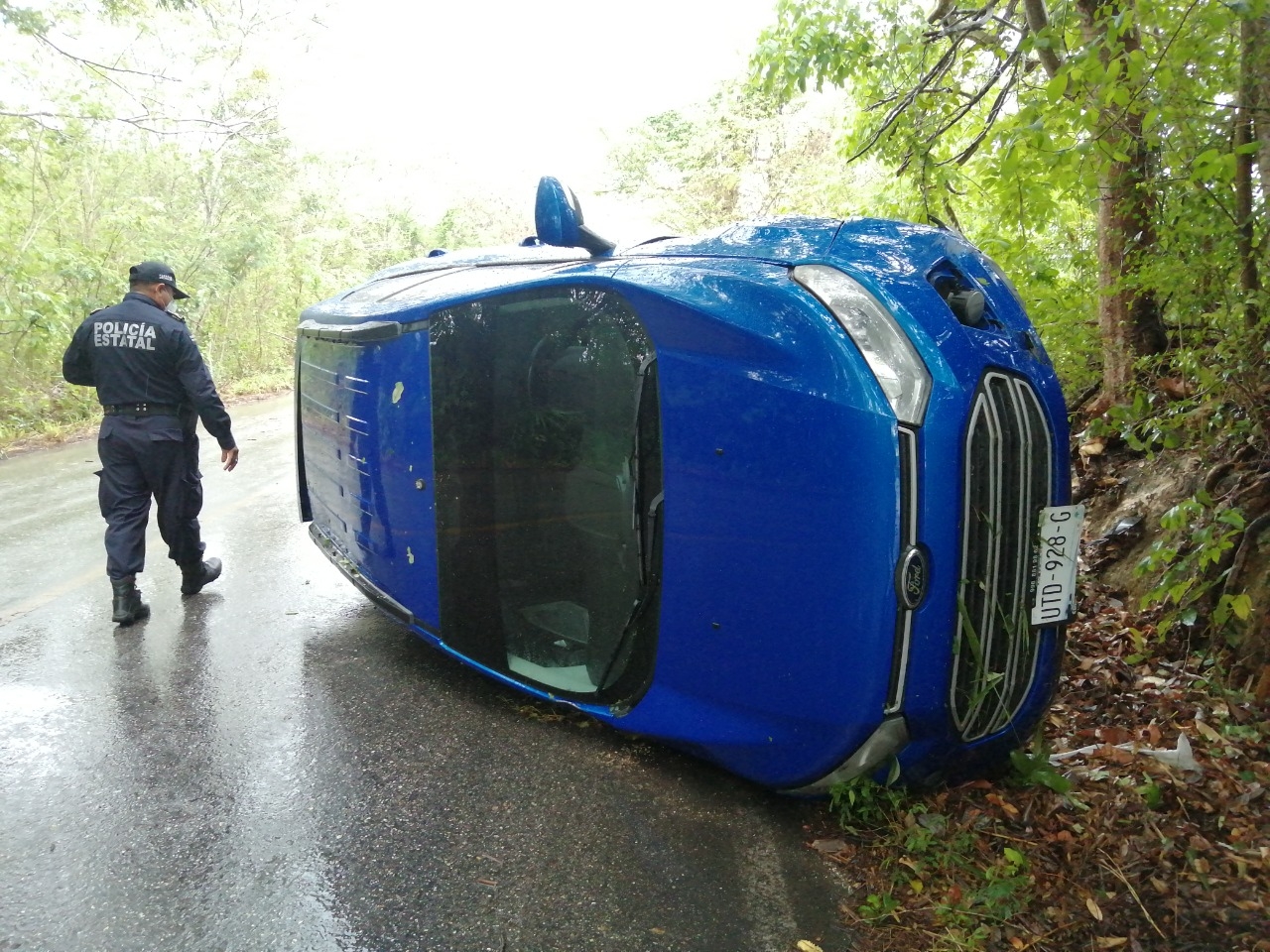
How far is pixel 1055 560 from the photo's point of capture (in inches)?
94.0

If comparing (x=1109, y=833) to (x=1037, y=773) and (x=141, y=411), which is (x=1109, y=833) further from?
(x=141, y=411)

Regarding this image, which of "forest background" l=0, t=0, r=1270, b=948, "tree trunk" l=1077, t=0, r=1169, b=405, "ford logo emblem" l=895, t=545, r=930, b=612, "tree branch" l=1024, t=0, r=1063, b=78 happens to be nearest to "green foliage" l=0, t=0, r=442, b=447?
"forest background" l=0, t=0, r=1270, b=948

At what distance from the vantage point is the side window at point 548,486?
2.70 metres

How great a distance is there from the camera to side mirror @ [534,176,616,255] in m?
2.99

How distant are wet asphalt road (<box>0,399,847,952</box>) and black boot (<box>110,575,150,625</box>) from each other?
10cm

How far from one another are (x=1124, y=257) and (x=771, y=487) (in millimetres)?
3009

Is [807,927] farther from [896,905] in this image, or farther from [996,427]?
[996,427]

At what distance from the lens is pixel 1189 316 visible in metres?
3.56

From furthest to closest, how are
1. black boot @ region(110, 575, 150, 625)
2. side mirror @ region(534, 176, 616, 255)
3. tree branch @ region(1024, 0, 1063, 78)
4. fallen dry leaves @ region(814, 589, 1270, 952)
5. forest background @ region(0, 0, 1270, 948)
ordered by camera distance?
tree branch @ region(1024, 0, 1063, 78) < black boot @ region(110, 575, 150, 625) < side mirror @ region(534, 176, 616, 255) < forest background @ region(0, 0, 1270, 948) < fallen dry leaves @ region(814, 589, 1270, 952)

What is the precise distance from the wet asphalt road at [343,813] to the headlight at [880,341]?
4.19 ft

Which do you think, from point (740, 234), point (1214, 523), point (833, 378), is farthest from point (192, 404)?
point (1214, 523)

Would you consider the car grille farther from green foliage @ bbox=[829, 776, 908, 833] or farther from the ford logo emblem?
green foliage @ bbox=[829, 776, 908, 833]

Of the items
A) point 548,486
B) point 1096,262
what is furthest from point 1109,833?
point 1096,262

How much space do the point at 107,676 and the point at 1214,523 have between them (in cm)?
437
